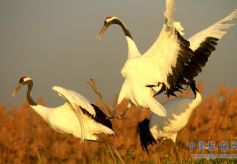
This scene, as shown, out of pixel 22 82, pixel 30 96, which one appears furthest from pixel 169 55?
pixel 22 82

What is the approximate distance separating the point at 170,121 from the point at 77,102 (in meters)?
1.62

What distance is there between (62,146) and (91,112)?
1.84 metres

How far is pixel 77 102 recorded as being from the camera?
7715 millimetres

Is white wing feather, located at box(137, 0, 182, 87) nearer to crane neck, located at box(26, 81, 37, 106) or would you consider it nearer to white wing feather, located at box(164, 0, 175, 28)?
white wing feather, located at box(164, 0, 175, 28)

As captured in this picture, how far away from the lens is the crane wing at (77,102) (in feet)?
25.2

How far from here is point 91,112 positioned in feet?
25.6

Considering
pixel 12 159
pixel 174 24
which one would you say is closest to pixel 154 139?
pixel 12 159

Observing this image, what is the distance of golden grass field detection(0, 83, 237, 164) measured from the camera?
31.3 feet

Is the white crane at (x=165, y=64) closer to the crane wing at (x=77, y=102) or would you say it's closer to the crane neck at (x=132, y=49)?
the crane neck at (x=132, y=49)

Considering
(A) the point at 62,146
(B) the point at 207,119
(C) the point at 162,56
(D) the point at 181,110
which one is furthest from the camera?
(B) the point at 207,119

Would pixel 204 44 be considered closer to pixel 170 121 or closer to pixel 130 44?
pixel 130 44

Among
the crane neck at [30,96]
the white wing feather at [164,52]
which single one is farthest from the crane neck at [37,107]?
the white wing feather at [164,52]

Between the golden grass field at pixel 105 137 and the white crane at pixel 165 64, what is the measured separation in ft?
7.01

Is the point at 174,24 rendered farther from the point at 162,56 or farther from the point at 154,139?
the point at 154,139
